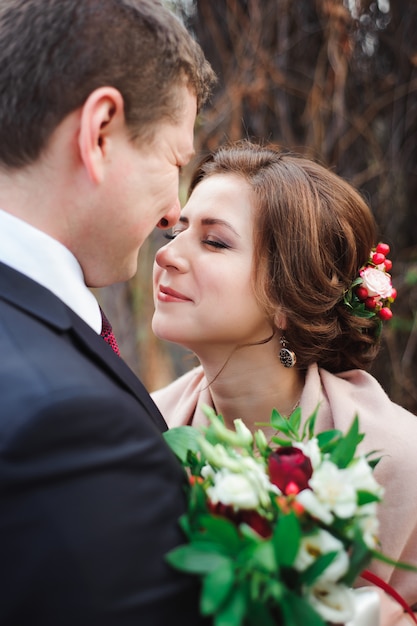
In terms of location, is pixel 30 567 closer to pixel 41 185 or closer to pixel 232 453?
pixel 232 453

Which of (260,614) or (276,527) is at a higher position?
(276,527)

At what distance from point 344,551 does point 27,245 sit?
937 millimetres

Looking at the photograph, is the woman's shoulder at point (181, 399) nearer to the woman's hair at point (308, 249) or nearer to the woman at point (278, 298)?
the woman at point (278, 298)

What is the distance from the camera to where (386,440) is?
88.1 inches

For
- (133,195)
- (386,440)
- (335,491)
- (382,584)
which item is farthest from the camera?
(386,440)

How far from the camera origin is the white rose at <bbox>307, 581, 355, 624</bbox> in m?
1.32

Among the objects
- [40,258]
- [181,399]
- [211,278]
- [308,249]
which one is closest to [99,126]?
[40,258]

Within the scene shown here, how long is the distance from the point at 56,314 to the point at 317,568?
74cm

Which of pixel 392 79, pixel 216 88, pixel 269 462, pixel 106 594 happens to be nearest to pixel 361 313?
pixel 269 462

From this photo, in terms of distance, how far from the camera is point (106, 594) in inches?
44.1

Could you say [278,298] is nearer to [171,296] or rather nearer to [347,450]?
[171,296]

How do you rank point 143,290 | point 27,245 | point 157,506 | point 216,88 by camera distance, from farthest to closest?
point 143,290, point 216,88, point 27,245, point 157,506

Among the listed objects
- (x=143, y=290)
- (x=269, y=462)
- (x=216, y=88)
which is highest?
(x=216, y=88)

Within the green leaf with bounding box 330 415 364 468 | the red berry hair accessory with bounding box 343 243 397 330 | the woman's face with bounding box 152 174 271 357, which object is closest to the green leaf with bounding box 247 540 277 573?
the green leaf with bounding box 330 415 364 468
